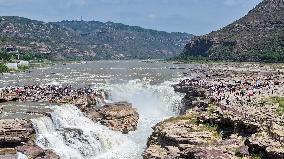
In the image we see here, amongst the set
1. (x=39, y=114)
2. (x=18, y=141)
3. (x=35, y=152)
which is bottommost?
(x=35, y=152)

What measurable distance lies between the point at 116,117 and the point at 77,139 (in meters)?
11.1

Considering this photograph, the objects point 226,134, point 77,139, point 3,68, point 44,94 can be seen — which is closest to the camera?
point 226,134

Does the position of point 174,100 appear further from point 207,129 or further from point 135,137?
point 207,129

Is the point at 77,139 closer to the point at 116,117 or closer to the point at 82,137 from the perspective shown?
the point at 82,137

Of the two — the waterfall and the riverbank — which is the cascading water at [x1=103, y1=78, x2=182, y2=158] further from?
the riverbank

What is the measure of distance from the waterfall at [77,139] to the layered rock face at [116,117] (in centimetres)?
238

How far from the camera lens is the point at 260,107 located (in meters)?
49.6

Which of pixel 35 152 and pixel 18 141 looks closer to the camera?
pixel 35 152

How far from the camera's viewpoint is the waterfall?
50.4 m

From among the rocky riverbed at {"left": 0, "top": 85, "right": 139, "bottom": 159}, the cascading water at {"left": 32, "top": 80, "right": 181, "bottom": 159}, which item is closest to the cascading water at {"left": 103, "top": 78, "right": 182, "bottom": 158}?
the cascading water at {"left": 32, "top": 80, "right": 181, "bottom": 159}

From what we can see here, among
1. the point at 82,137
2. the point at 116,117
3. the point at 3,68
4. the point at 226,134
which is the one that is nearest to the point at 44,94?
the point at 116,117

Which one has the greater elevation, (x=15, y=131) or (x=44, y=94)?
(x=44, y=94)

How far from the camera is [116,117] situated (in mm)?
63438

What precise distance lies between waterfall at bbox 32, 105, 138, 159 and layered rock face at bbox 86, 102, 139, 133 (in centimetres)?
238
